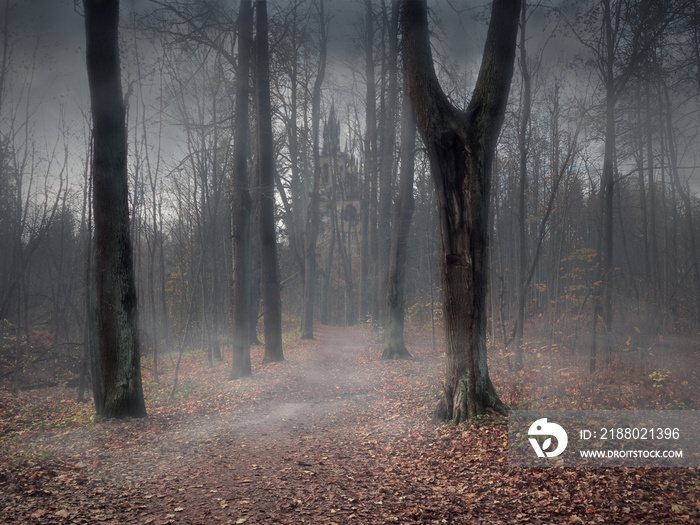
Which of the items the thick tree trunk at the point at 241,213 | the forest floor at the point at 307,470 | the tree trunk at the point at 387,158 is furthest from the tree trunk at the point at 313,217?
the forest floor at the point at 307,470

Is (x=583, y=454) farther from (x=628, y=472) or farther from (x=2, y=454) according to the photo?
(x=2, y=454)

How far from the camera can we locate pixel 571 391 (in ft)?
28.0

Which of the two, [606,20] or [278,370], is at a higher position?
[606,20]

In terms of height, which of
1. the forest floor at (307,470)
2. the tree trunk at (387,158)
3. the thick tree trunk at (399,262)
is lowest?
the forest floor at (307,470)

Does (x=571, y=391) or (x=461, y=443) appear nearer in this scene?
(x=461, y=443)

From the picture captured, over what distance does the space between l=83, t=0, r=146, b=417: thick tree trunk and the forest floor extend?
1.98ft

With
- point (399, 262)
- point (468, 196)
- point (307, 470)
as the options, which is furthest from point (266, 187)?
point (307, 470)

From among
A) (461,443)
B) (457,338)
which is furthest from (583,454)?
(457,338)

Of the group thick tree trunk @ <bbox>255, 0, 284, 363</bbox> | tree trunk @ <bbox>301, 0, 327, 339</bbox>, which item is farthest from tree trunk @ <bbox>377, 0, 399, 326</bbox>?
thick tree trunk @ <bbox>255, 0, 284, 363</bbox>

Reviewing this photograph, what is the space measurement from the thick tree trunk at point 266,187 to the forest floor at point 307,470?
12.5 feet

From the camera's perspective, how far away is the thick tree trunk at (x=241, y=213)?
37.5ft

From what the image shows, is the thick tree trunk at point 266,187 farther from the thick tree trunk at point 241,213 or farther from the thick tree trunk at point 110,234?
the thick tree trunk at point 110,234

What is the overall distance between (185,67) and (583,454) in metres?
13.1

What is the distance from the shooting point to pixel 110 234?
23.8 ft
